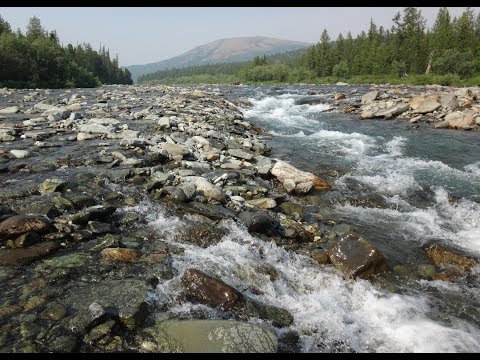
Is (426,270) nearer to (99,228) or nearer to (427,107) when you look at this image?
(99,228)

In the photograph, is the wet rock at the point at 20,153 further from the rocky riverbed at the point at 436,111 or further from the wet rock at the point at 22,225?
the rocky riverbed at the point at 436,111

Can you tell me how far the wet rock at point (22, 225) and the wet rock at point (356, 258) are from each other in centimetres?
514

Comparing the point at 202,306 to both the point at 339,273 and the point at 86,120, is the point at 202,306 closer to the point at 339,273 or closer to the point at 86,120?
the point at 339,273

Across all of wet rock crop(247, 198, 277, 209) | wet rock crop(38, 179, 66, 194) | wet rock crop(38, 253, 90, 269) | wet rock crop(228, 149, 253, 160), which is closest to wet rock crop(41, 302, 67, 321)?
wet rock crop(38, 253, 90, 269)

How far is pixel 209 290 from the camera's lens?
195 inches

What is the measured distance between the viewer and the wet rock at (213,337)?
3.89 meters

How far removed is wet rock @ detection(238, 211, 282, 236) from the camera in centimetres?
702

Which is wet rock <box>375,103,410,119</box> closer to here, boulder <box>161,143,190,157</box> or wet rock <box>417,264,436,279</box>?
boulder <box>161,143,190,157</box>

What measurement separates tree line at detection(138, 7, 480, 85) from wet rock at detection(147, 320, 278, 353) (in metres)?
57.7

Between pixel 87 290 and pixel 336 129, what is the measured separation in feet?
56.8

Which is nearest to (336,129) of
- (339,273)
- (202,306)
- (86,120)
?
(86,120)

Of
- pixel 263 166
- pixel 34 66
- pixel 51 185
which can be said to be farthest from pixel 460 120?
pixel 34 66

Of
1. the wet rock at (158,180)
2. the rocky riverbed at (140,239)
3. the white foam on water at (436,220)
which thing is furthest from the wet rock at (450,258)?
the wet rock at (158,180)

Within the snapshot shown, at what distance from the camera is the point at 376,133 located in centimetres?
1841
